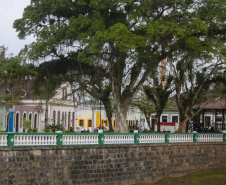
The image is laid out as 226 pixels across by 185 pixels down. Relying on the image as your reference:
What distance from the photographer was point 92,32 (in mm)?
20703

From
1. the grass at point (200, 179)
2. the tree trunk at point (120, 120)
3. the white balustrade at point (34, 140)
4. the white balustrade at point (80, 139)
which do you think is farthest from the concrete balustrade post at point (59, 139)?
the tree trunk at point (120, 120)

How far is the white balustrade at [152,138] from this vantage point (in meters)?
18.9

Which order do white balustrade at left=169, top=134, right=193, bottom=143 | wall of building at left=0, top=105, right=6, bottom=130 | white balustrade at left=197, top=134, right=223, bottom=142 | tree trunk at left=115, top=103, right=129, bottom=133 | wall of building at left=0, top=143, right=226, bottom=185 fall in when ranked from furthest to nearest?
wall of building at left=0, top=105, right=6, bottom=130 < tree trunk at left=115, top=103, right=129, bottom=133 < white balustrade at left=197, top=134, right=223, bottom=142 < white balustrade at left=169, top=134, right=193, bottom=143 < wall of building at left=0, top=143, right=226, bottom=185

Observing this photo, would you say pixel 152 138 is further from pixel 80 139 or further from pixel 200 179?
pixel 80 139

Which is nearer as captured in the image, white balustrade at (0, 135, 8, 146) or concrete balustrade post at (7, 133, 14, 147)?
white balustrade at (0, 135, 8, 146)

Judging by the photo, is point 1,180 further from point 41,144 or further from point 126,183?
point 126,183

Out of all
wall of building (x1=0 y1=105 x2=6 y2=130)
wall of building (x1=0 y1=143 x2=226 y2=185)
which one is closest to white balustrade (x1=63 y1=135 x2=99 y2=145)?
wall of building (x1=0 y1=143 x2=226 y2=185)

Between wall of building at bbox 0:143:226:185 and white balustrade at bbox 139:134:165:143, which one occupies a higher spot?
white balustrade at bbox 139:134:165:143

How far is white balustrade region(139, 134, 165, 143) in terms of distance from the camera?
62.0 ft

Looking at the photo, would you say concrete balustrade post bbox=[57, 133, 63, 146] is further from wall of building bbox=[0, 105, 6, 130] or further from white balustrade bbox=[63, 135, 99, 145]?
wall of building bbox=[0, 105, 6, 130]

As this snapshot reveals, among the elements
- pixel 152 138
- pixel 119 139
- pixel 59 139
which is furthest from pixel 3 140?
pixel 152 138

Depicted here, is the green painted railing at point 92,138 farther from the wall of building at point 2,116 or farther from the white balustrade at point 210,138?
the wall of building at point 2,116

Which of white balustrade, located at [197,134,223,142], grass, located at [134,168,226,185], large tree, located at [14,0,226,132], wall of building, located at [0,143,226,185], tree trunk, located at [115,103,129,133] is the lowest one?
grass, located at [134,168,226,185]

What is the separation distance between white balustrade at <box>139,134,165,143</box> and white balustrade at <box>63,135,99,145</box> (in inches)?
101
